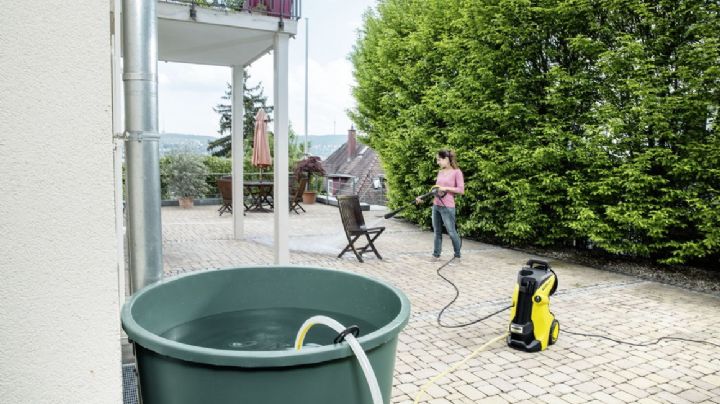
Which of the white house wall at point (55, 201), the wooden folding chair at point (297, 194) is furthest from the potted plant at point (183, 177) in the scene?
the white house wall at point (55, 201)

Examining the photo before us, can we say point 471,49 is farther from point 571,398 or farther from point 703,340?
point 571,398

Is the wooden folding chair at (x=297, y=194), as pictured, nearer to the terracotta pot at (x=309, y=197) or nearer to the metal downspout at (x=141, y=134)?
the terracotta pot at (x=309, y=197)

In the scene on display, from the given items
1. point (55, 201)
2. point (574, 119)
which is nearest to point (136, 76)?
point (55, 201)

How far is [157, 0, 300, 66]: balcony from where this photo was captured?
248 inches

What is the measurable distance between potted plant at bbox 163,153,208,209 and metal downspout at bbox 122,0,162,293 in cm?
1388

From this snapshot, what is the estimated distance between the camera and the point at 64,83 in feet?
4.64

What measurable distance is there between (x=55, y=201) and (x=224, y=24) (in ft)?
18.5

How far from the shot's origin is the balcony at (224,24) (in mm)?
6301

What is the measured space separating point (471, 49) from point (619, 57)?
2.92m

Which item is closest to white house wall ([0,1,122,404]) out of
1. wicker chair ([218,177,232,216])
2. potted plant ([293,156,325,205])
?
wicker chair ([218,177,232,216])

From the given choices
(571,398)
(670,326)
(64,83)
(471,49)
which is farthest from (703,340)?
(471,49)

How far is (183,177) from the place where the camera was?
1586 cm

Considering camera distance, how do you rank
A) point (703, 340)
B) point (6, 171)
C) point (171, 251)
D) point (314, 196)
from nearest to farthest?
point (6, 171) → point (703, 340) → point (171, 251) → point (314, 196)

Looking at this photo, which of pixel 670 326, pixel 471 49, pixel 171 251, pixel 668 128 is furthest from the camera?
pixel 471 49
